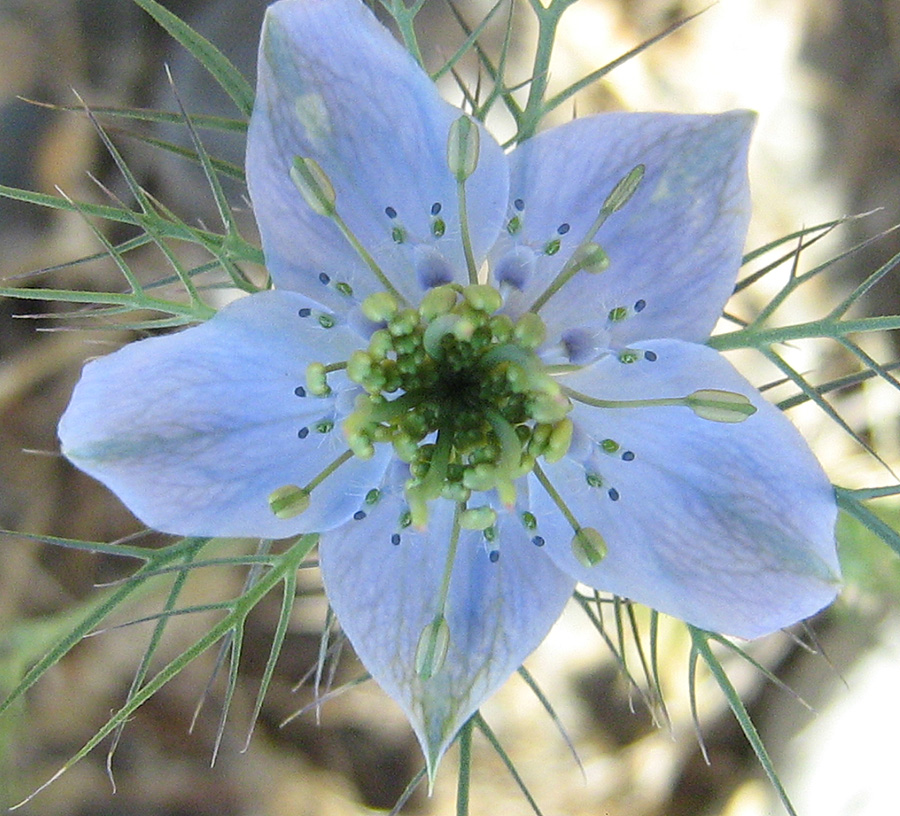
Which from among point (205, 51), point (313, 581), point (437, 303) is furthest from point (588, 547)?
point (313, 581)

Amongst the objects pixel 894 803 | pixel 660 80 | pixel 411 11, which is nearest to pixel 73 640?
pixel 411 11

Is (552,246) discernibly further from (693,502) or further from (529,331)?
(693,502)

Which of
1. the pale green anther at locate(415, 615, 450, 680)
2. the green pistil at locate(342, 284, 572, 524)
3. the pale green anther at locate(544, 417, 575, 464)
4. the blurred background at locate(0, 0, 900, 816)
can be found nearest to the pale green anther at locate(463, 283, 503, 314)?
the green pistil at locate(342, 284, 572, 524)

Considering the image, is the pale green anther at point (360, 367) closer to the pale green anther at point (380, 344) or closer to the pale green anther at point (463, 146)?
the pale green anther at point (380, 344)

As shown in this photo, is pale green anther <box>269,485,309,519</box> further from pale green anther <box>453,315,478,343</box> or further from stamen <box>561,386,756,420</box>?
stamen <box>561,386,756,420</box>

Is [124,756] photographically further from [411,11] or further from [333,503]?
[411,11]
